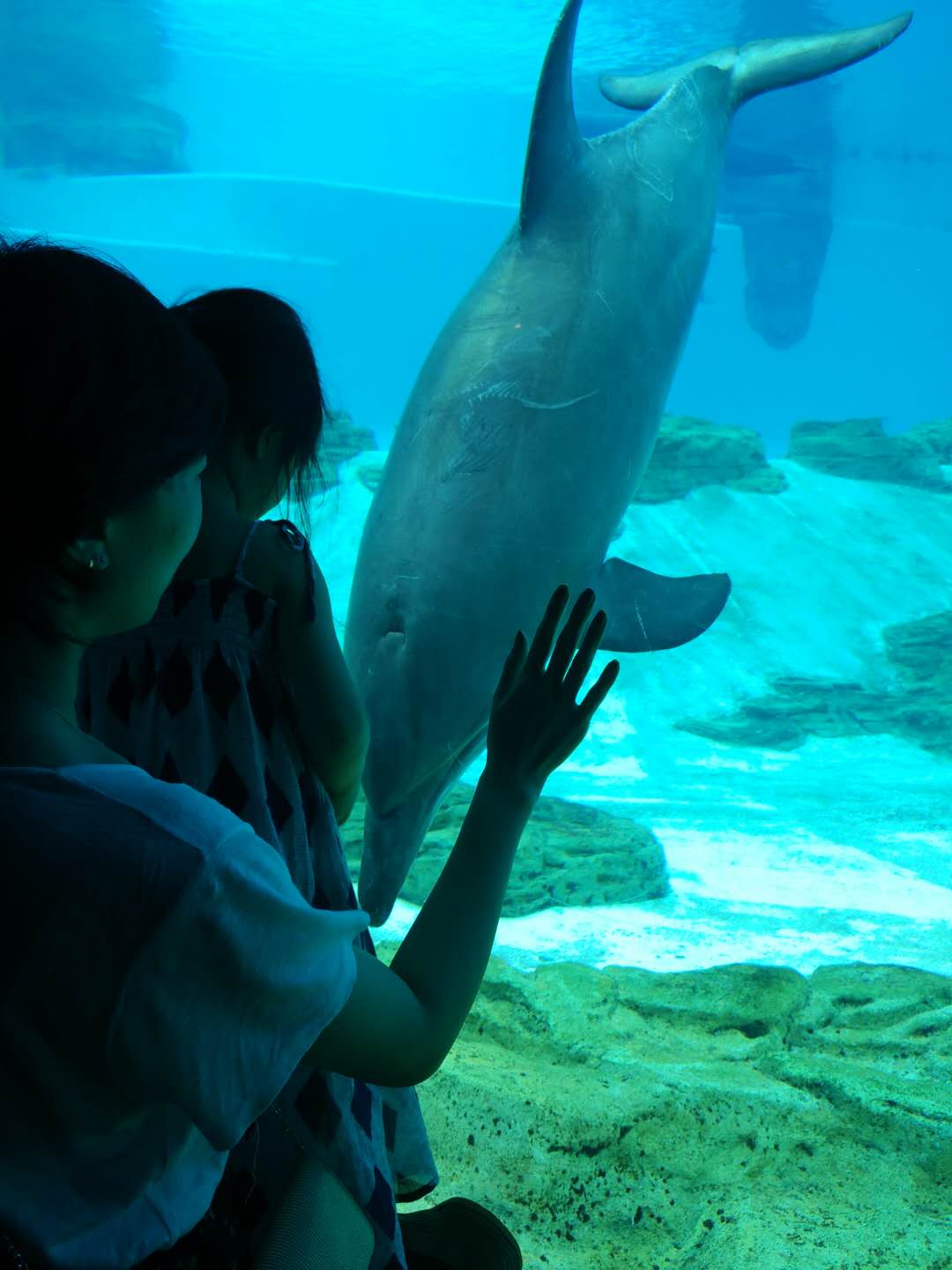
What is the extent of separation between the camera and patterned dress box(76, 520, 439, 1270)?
127cm

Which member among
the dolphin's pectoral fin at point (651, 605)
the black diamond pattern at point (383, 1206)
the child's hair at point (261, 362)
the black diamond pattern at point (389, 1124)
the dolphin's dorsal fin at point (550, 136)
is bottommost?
the black diamond pattern at point (383, 1206)

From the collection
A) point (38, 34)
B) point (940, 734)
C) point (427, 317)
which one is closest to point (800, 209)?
point (940, 734)

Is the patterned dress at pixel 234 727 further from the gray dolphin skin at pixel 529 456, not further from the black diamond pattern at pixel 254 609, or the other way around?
the gray dolphin skin at pixel 529 456

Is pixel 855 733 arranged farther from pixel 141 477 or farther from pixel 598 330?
pixel 141 477

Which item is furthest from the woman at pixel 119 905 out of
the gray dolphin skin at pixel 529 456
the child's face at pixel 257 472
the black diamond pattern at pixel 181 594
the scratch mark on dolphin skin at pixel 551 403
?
the scratch mark on dolphin skin at pixel 551 403

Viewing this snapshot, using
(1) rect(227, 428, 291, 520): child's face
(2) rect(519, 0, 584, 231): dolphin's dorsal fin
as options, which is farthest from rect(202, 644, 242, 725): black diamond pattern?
(2) rect(519, 0, 584, 231): dolphin's dorsal fin

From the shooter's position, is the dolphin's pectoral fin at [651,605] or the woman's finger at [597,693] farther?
the dolphin's pectoral fin at [651,605]

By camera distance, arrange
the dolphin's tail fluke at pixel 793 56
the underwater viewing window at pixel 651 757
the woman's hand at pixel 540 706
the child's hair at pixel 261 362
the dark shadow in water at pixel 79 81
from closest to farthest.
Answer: the woman's hand at pixel 540 706, the child's hair at pixel 261 362, the underwater viewing window at pixel 651 757, the dolphin's tail fluke at pixel 793 56, the dark shadow in water at pixel 79 81

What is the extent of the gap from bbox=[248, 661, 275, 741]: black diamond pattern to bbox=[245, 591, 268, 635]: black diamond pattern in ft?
0.17

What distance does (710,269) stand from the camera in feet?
34.6

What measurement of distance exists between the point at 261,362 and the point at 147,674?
1.46 ft

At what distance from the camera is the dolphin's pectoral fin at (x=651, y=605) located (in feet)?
12.1

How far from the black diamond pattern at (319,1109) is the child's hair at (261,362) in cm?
82

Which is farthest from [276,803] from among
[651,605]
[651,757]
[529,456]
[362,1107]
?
[651,757]
